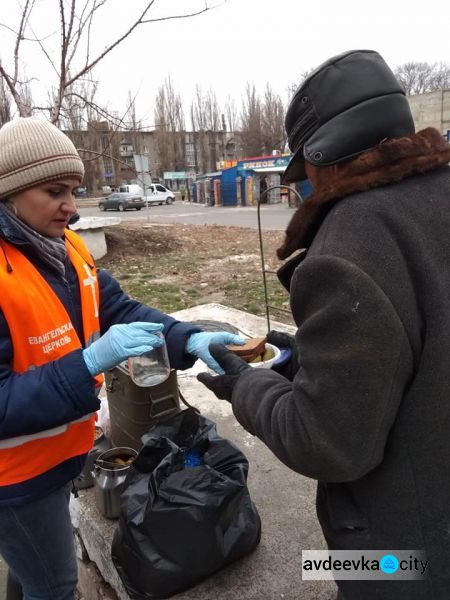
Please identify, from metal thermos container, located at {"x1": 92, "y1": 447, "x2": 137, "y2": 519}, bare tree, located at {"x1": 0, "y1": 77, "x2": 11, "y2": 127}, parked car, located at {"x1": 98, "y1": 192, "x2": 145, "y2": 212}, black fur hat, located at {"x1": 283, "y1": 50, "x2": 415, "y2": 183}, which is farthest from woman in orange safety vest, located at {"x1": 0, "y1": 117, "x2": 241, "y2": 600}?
parked car, located at {"x1": 98, "y1": 192, "x2": 145, "y2": 212}

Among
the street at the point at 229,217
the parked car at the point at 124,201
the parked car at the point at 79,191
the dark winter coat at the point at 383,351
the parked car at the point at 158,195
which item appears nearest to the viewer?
the dark winter coat at the point at 383,351

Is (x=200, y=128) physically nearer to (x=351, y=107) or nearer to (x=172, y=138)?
(x=172, y=138)

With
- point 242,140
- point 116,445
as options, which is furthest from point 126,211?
point 116,445

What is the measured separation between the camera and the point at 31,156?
5.11ft

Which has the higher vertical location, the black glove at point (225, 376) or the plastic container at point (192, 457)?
the black glove at point (225, 376)

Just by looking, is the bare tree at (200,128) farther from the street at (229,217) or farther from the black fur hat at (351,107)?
the black fur hat at (351,107)

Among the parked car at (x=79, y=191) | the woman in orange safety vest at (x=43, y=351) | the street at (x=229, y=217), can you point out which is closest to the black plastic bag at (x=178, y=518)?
the woman in orange safety vest at (x=43, y=351)

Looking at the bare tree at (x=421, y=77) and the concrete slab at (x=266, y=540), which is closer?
the concrete slab at (x=266, y=540)

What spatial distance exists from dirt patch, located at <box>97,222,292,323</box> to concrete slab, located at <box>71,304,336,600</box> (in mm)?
3336

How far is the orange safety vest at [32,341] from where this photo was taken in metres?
1.43

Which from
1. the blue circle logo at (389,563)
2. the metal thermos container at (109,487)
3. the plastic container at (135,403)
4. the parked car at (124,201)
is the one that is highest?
the parked car at (124,201)

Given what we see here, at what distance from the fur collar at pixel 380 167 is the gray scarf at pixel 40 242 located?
93cm

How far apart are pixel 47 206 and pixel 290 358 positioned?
1.04 meters

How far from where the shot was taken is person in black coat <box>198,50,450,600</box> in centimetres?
93
